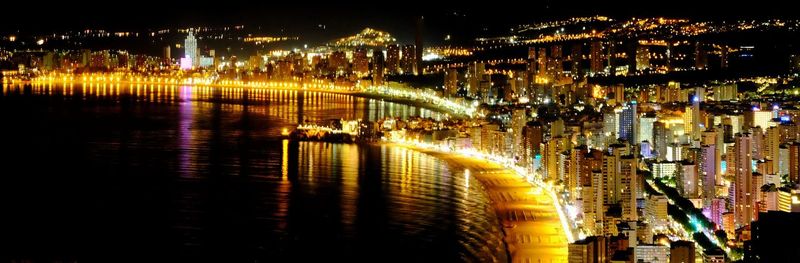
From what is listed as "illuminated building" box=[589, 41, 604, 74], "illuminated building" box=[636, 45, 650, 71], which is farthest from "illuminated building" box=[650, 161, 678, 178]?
"illuminated building" box=[589, 41, 604, 74]

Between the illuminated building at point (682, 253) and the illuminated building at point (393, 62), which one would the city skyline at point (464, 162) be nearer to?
the illuminated building at point (682, 253)

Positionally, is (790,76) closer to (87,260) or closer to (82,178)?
(82,178)

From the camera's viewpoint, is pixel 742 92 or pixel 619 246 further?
pixel 742 92

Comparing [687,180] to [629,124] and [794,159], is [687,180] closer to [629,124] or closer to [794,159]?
[794,159]

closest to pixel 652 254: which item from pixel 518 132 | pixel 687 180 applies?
pixel 687 180

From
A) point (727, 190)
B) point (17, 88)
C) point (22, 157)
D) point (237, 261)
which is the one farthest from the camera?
point (17, 88)

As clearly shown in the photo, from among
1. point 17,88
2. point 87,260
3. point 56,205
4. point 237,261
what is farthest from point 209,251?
point 17,88

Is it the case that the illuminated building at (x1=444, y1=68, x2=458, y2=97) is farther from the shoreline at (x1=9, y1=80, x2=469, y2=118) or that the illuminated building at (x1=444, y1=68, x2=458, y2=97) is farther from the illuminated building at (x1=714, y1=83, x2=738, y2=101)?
the illuminated building at (x1=714, y1=83, x2=738, y2=101)
